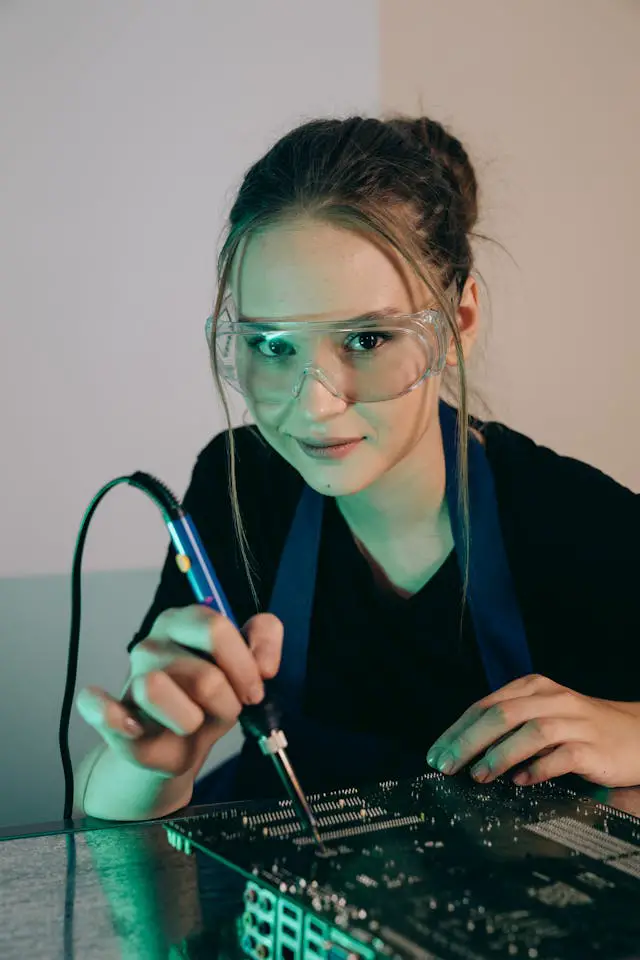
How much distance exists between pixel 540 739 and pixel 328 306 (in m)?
0.50

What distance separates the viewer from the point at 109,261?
75.2 inches

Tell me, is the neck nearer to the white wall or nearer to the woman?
the woman

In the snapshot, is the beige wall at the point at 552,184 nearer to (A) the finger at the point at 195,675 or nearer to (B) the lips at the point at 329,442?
(B) the lips at the point at 329,442

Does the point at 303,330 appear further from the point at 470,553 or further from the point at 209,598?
the point at 470,553

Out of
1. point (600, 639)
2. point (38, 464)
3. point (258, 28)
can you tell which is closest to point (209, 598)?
point (600, 639)

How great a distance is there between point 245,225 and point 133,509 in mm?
890

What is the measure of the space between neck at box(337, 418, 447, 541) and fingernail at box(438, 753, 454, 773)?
550mm

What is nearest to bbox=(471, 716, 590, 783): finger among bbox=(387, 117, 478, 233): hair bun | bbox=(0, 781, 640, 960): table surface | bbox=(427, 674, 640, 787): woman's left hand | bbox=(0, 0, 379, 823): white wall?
bbox=(427, 674, 640, 787): woman's left hand

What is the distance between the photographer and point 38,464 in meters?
1.89

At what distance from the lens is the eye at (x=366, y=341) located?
1.11 meters

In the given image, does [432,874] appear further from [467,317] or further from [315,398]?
[467,317]

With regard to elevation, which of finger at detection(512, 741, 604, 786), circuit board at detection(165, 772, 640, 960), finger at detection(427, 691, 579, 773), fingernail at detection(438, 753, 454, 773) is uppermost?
circuit board at detection(165, 772, 640, 960)

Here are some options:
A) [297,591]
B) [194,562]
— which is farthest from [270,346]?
[297,591]

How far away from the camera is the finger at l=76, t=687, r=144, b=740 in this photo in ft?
2.86
